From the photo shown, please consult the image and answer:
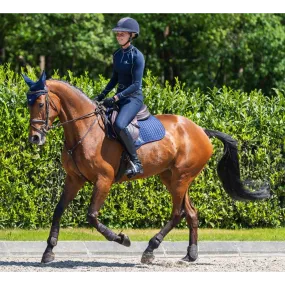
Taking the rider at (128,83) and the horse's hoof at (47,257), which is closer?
the rider at (128,83)

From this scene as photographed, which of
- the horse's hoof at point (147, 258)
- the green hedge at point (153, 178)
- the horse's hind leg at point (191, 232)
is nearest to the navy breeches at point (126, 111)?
the horse's hind leg at point (191, 232)

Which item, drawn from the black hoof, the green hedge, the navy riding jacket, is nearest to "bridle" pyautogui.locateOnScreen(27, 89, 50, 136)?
the navy riding jacket

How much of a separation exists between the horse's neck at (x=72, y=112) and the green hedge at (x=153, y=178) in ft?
12.7

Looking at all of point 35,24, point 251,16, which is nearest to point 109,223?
point 35,24

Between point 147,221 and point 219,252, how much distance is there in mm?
2806

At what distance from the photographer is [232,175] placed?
13.1 m

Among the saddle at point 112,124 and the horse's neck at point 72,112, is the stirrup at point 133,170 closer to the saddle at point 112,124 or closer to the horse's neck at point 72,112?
the saddle at point 112,124

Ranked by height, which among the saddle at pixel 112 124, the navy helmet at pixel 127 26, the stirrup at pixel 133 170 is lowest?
the stirrup at pixel 133 170

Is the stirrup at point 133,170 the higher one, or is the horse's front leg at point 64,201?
the stirrup at point 133,170

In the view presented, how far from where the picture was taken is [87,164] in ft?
36.9

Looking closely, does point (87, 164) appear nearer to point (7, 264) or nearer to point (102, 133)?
point (102, 133)

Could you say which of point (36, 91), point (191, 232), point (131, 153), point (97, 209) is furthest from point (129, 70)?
point (191, 232)

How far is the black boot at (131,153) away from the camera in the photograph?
11367 mm

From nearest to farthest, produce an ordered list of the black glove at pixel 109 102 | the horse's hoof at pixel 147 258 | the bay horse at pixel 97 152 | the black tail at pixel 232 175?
the bay horse at pixel 97 152
the black glove at pixel 109 102
the horse's hoof at pixel 147 258
the black tail at pixel 232 175
